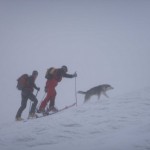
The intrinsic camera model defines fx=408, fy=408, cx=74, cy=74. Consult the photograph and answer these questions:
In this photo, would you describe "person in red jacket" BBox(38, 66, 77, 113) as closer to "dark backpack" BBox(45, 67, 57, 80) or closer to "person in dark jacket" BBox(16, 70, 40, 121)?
"dark backpack" BBox(45, 67, 57, 80)

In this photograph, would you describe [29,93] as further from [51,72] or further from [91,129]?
[91,129]

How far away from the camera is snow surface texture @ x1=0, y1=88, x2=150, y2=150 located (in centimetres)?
1171

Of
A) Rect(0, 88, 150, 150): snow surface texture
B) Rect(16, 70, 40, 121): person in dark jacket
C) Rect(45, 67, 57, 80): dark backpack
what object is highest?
Rect(45, 67, 57, 80): dark backpack

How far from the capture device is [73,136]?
12.7 metres

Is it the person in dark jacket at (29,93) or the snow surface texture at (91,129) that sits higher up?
the person in dark jacket at (29,93)

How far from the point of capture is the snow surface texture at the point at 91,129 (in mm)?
11706

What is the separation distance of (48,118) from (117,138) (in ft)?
13.7

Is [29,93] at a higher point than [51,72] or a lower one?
lower

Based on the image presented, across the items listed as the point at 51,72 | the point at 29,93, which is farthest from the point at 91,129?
the point at 29,93

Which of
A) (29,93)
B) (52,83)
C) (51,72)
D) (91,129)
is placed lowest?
(91,129)

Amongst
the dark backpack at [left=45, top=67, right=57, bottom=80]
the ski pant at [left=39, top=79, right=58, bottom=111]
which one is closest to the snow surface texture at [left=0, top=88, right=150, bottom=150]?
the ski pant at [left=39, top=79, right=58, bottom=111]

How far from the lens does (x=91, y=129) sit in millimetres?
13125

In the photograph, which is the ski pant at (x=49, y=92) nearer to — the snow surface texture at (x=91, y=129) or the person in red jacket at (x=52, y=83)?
the person in red jacket at (x=52, y=83)

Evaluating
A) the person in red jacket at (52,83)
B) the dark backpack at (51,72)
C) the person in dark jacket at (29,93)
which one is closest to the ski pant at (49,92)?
the person in red jacket at (52,83)
